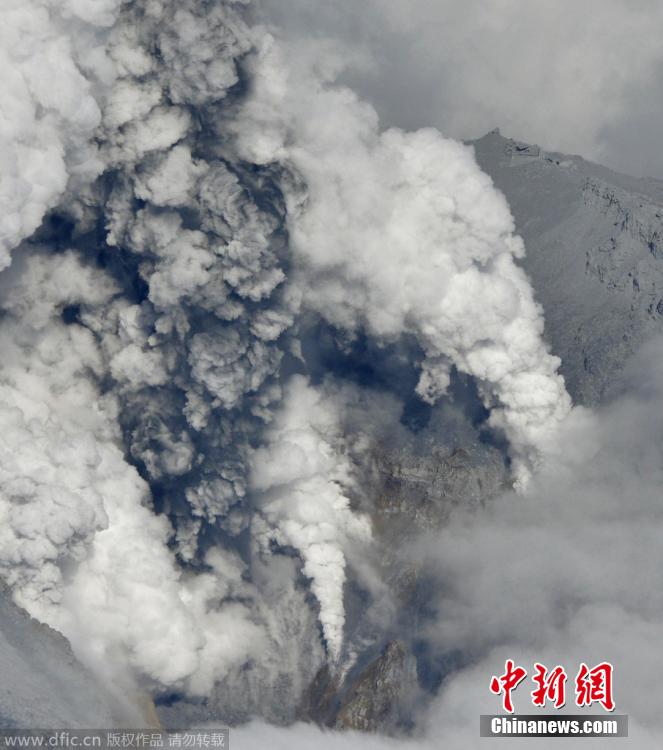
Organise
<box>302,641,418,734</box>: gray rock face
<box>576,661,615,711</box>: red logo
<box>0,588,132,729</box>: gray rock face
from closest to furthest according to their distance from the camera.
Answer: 1. <box>0,588,132,729</box>: gray rock face
2. <box>576,661,615,711</box>: red logo
3. <box>302,641,418,734</box>: gray rock face

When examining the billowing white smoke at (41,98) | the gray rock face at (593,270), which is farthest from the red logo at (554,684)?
the billowing white smoke at (41,98)

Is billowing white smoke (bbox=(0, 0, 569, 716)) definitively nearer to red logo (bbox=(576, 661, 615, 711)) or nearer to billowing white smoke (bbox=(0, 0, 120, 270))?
billowing white smoke (bbox=(0, 0, 120, 270))

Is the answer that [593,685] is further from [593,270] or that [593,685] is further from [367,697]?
[593,270]

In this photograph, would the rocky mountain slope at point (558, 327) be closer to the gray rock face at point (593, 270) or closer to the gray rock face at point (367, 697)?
the gray rock face at point (593, 270)

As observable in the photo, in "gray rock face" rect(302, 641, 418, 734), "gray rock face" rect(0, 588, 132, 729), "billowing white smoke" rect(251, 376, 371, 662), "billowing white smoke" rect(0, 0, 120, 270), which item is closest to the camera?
"gray rock face" rect(0, 588, 132, 729)

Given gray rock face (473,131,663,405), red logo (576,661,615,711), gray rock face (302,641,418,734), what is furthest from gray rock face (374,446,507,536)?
red logo (576,661,615,711)

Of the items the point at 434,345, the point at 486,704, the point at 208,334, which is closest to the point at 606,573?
the point at 486,704
